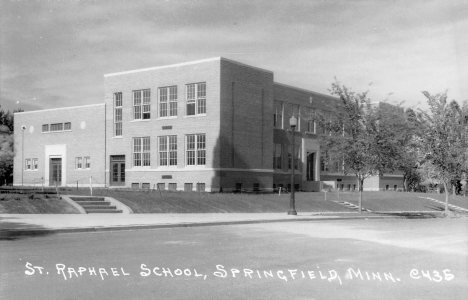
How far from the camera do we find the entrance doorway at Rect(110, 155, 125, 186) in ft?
154

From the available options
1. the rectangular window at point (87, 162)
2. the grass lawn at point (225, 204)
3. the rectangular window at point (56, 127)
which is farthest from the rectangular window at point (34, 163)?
the grass lawn at point (225, 204)

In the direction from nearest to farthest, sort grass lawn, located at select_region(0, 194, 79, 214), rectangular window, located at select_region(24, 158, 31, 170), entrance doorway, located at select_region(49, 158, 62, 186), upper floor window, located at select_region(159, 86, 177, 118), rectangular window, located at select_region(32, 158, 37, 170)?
grass lawn, located at select_region(0, 194, 79, 214) → upper floor window, located at select_region(159, 86, 177, 118) → entrance doorway, located at select_region(49, 158, 62, 186) → rectangular window, located at select_region(32, 158, 37, 170) → rectangular window, located at select_region(24, 158, 31, 170)

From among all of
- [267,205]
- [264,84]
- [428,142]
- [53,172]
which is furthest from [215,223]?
[53,172]

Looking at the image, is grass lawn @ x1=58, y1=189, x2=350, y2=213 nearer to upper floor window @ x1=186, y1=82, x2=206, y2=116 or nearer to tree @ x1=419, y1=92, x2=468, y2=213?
tree @ x1=419, y1=92, x2=468, y2=213

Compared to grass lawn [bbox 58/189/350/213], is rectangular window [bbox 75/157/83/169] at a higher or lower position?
higher

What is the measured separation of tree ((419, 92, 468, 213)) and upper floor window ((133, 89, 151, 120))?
21909 mm

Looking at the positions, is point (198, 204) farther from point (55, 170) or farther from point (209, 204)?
point (55, 170)

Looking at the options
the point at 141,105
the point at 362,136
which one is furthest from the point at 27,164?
the point at 362,136

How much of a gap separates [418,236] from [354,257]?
6.25 m

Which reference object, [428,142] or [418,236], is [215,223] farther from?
[428,142]

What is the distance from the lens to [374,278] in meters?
9.05

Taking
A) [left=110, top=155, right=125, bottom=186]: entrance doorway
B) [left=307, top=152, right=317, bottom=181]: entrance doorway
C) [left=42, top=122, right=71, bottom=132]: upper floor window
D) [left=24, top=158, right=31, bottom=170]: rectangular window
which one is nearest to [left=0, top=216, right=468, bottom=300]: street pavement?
[left=110, top=155, right=125, bottom=186]: entrance doorway

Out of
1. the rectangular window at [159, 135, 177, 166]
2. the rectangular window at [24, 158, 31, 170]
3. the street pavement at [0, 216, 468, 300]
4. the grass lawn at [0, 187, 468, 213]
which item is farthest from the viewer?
the rectangular window at [24, 158, 31, 170]

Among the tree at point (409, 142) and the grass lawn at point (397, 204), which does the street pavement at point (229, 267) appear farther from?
the grass lawn at point (397, 204)
